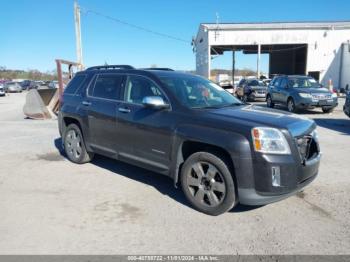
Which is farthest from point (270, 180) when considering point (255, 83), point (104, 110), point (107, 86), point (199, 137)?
point (255, 83)

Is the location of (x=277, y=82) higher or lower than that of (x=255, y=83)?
higher

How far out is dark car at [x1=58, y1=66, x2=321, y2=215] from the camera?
154 inches

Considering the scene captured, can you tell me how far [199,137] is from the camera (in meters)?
4.25

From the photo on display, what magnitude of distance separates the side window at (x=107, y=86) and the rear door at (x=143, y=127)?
23 cm

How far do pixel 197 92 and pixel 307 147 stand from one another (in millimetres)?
1807

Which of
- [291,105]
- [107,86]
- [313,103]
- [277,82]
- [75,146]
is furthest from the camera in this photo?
[277,82]

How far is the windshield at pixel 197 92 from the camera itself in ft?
16.0

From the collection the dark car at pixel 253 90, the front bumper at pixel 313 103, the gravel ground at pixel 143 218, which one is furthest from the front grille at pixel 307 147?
the dark car at pixel 253 90

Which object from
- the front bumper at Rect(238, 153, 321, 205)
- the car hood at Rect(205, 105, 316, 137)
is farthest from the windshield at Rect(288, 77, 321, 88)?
the front bumper at Rect(238, 153, 321, 205)

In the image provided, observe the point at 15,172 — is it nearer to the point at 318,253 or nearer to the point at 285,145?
the point at 285,145

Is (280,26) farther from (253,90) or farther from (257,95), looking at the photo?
(257,95)

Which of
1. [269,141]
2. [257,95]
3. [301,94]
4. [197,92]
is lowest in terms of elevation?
[257,95]

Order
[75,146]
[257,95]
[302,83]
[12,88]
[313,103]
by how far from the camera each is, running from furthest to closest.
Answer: [12,88] → [257,95] → [302,83] → [313,103] → [75,146]

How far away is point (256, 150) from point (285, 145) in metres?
0.36
